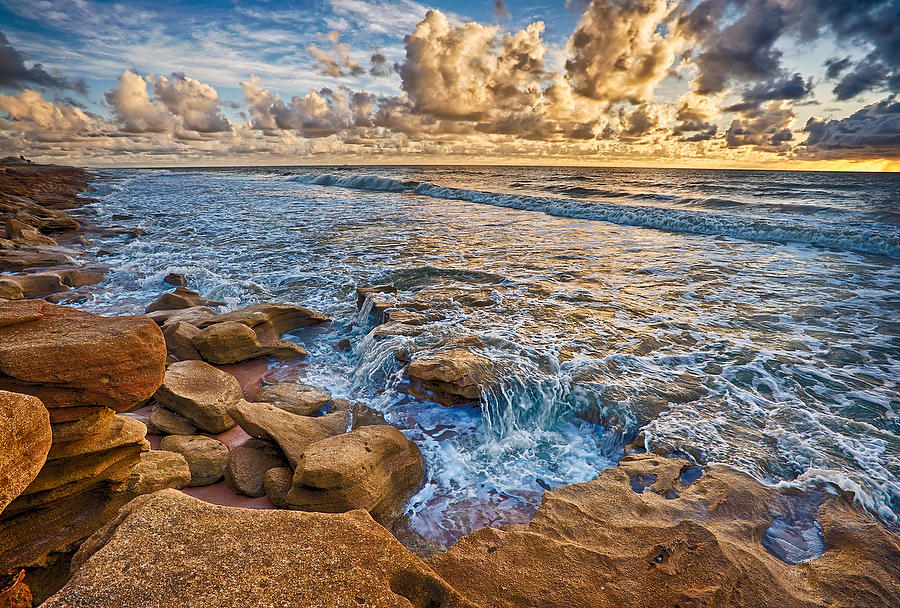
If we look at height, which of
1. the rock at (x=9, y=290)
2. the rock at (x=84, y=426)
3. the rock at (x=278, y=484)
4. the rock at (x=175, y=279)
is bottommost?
the rock at (x=175, y=279)

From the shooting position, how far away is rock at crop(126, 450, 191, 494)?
3400mm

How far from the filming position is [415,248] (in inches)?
577

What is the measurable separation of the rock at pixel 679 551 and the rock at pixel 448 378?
6.56 ft

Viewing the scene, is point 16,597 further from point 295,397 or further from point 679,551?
point 679,551

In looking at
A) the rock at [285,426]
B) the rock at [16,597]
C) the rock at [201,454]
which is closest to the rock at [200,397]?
the rock at [285,426]

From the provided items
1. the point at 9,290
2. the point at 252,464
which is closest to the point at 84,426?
the point at 252,464

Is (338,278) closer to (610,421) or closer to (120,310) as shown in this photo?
(120,310)

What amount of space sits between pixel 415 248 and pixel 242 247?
22.1 ft

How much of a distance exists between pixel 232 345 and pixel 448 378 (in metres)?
3.63

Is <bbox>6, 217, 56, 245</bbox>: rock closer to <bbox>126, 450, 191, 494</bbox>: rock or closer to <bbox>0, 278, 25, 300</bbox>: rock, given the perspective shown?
<bbox>0, 278, 25, 300</bbox>: rock

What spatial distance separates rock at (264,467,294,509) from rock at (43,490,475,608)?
135cm

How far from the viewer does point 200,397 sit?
4.89m

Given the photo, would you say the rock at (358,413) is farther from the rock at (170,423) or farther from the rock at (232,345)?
the rock at (232,345)

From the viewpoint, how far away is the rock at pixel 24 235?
13.2m
